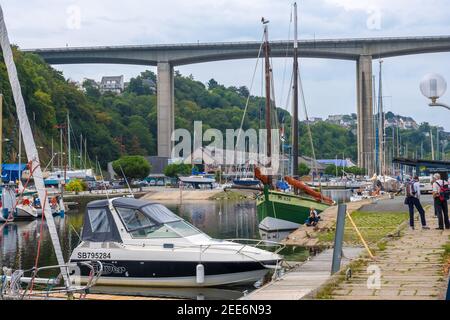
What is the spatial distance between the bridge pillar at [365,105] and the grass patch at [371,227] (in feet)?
293

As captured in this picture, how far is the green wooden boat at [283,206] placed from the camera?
3544 cm

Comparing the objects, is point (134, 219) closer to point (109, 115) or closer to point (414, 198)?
point (414, 198)

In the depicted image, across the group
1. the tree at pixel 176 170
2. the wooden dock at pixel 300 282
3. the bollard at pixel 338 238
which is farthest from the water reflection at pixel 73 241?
the tree at pixel 176 170

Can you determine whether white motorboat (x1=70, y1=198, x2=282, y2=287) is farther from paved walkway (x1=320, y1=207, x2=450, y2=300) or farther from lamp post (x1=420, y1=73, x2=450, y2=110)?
lamp post (x1=420, y1=73, x2=450, y2=110)

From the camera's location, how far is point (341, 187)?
119 meters

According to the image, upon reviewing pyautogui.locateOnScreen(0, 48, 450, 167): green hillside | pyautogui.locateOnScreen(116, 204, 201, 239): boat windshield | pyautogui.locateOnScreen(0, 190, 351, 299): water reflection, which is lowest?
pyautogui.locateOnScreen(0, 190, 351, 299): water reflection

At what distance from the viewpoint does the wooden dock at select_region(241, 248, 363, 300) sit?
→ 13.9 m

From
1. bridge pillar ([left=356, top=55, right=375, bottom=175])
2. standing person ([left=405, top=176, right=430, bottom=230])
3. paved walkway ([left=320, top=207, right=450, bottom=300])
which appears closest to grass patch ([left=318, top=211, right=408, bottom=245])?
standing person ([left=405, top=176, right=430, bottom=230])

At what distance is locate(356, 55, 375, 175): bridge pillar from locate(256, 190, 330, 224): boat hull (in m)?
86.5

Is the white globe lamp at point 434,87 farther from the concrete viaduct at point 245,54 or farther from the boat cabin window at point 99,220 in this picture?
the concrete viaduct at point 245,54

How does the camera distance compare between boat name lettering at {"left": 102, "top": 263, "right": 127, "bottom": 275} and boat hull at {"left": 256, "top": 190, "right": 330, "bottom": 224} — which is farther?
boat hull at {"left": 256, "top": 190, "right": 330, "bottom": 224}

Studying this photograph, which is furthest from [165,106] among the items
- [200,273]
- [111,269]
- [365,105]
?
[200,273]

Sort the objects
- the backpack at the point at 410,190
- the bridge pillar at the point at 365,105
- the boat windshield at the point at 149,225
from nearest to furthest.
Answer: the boat windshield at the point at 149,225 < the backpack at the point at 410,190 < the bridge pillar at the point at 365,105
